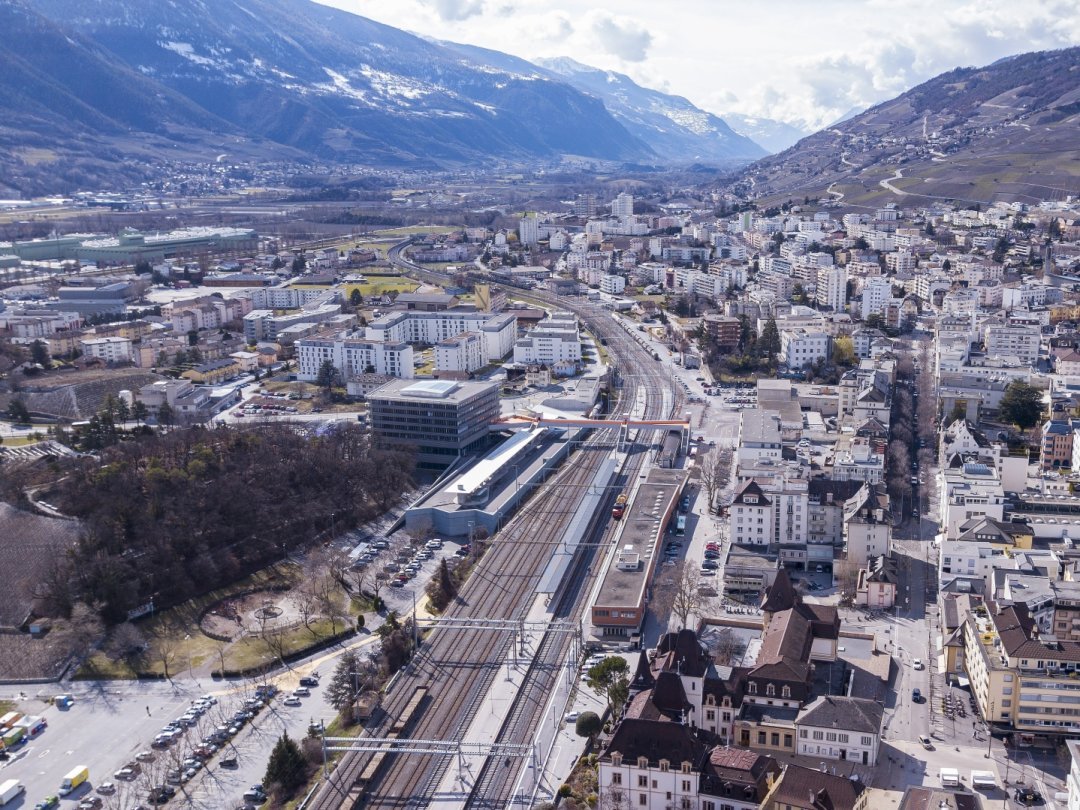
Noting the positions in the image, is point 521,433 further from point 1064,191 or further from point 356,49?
point 356,49

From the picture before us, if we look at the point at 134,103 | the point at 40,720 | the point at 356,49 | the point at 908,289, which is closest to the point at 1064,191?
the point at 908,289

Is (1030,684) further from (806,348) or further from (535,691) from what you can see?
(806,348)

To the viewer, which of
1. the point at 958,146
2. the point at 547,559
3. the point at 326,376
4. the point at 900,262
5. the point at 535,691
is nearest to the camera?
the point at 535,691

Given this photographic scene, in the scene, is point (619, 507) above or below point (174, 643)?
above

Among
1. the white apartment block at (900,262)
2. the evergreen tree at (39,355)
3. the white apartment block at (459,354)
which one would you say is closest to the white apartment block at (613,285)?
the white apartment block at (900,262)

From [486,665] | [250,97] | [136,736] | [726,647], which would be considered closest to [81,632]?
Result: [136,736]

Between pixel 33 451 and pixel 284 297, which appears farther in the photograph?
pixel 284 297

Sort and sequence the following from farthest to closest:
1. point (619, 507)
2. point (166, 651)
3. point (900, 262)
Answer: point (900, 262), point (619, 507), point (166, 651)
